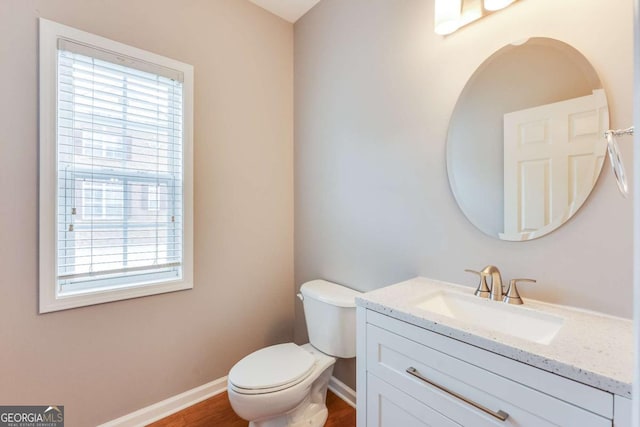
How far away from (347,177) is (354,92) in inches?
20.3

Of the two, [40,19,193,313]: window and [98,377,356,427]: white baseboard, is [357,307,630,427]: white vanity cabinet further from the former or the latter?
[40,19,193,313]: window

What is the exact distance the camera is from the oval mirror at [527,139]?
0.93m

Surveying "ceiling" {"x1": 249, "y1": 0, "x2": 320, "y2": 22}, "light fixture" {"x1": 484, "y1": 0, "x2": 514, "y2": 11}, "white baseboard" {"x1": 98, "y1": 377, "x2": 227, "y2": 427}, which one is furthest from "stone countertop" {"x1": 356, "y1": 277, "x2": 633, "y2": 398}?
"ceiling" {"x1": 249, "y1": 0, "x2": 320, "y2": 22}

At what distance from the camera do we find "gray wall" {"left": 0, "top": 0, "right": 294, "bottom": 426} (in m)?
1.26

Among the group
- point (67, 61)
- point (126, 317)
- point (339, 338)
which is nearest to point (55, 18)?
point (67, 61)

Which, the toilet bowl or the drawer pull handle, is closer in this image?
the drawer pull handle

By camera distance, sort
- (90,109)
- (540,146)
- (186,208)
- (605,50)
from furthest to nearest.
A: (186,208)
(90,109)
(540,146)
(605,50)

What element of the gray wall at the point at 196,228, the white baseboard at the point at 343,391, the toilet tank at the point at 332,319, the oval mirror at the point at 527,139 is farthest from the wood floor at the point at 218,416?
the oval mirror at the point at 527,139

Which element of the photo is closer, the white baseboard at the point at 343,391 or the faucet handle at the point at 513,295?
the faucet handle at the point at 513,295

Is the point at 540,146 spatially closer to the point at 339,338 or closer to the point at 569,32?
the point at 569,32

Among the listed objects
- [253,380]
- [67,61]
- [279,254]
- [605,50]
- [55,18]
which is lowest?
[253,380]

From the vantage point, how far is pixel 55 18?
1321 millimetres

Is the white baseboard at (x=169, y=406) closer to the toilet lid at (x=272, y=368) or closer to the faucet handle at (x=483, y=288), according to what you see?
the toilet lid at (x=272, y=368)

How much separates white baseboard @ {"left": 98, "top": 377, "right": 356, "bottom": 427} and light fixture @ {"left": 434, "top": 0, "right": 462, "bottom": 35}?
2.02 m
